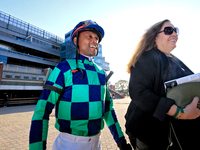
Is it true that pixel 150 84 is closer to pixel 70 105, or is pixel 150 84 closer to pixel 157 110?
pixel 157 110

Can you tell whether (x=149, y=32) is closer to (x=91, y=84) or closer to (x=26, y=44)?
(x=91, y=84)

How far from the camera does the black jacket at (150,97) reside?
1214 mm

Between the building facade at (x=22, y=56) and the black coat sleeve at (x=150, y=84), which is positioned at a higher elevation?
the building facade at (x=22, y=56)

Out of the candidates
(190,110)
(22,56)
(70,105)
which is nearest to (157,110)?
(190,110)

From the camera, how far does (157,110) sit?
1.15 metres

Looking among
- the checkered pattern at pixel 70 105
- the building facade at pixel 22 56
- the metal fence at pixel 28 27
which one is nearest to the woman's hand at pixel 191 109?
the checkered pattern at pixel 70 105

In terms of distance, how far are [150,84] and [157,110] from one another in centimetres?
30

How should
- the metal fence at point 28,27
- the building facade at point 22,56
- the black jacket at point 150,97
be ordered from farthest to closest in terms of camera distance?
the metal fence at point 28,27 → the building facade at point 22,56 → the black jacket at point 150,97

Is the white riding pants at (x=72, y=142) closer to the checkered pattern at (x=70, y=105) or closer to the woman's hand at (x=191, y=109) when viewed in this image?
the checkered pattern at (x=70, y=105)

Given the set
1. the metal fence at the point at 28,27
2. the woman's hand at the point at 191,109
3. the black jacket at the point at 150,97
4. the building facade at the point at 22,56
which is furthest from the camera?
the metal fence at the point at 28,27

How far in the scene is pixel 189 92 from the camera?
1098 millimetres

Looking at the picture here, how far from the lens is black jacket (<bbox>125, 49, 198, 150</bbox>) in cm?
121

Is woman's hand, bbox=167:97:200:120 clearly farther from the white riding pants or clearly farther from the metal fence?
the metal fence

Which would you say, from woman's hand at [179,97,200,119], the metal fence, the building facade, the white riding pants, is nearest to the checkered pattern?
the white riding pants
